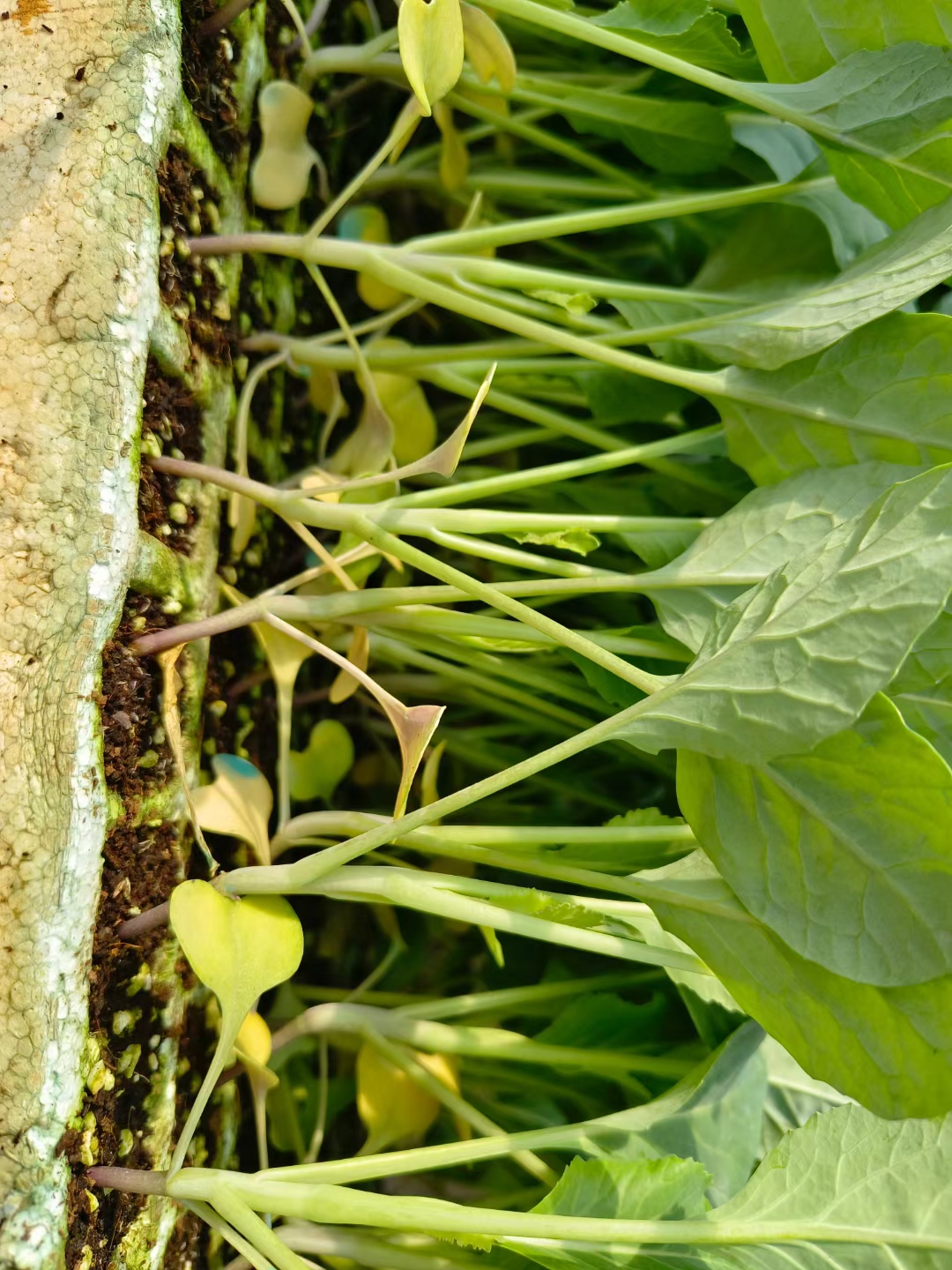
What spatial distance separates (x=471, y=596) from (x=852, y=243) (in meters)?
0.36

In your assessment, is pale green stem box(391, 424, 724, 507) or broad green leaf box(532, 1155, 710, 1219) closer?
broad green leaf box(532, 1155, 710, 1219)

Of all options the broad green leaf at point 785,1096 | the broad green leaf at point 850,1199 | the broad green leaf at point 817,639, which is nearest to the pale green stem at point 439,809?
the broad green leaf at point 817,639

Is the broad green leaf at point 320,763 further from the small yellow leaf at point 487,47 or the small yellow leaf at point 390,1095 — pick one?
the small yellow leaf at point 487,47

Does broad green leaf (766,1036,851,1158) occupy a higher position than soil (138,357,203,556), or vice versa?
soil (138,357,203,556)

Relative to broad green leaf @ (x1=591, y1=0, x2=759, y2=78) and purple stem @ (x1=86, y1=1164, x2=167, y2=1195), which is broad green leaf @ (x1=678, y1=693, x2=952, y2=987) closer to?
purple stem @ (x1=86, y1=1164, x2=167, y2=1195)

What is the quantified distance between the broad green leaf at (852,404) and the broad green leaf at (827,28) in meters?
0.16

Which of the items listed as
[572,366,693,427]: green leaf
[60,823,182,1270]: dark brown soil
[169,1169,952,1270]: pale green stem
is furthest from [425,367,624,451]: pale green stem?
[169,1169,952,1270]: pale green stem

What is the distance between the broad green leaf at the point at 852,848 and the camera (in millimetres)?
409

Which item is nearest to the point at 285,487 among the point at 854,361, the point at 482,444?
the point at 482,444

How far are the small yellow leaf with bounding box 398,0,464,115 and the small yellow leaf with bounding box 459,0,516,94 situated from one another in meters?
0.06

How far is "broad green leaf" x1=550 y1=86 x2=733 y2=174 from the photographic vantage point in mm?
608

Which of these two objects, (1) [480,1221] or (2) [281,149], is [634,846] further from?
(2) [281,149]

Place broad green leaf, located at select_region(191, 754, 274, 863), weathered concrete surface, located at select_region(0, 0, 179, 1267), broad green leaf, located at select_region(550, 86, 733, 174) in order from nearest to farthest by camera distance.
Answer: weathered concrete surface, located at select_region(0, 0, 179, 1267)
broad green leaf, located at select_region(191, 754, 274, 863)
broad green leaf, located at select_region(550, 86, 733, 174)

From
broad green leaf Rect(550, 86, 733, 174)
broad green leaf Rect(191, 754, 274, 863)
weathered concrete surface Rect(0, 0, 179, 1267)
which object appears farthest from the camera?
broad green leaf Rect(550, 86, 733, 174)
